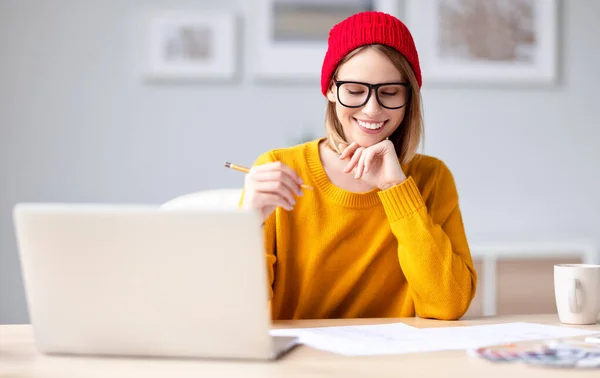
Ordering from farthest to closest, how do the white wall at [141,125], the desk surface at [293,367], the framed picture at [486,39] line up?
the framed picture at [486,39] < the white wall at [141,125] < the desk surface at [293,367]

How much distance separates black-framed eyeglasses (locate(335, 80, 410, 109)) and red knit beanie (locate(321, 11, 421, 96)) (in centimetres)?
7

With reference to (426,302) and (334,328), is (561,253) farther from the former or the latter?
(334,328)

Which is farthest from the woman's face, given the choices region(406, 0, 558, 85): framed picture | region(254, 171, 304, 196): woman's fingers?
region(406, 0, 558, 85): framed picture

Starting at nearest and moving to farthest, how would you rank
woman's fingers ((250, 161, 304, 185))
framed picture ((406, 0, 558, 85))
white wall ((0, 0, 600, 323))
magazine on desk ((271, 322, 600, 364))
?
magazine on desk ((271, 322, 600, 364)), woman's fingers ((250, 161, 304, 185)), white wall ((0, 0, 600, 323)), framed picture ((406, 0, 558, 85))

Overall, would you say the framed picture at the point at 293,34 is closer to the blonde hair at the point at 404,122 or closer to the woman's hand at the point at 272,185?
the blonde hair at the point at 404,122

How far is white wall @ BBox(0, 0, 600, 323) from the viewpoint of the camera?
9.61ft

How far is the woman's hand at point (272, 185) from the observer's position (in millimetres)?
1185

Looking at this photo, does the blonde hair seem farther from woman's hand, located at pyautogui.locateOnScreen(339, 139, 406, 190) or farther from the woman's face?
woman's hand, located at pyautogui.locateOnScreen(339, 139, 406, 190)

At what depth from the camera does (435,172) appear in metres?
1.58

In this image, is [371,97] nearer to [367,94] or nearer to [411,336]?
[367,94]

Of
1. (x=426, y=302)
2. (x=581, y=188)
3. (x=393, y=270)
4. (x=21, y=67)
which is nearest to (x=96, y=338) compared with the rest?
(x=426, y=302)

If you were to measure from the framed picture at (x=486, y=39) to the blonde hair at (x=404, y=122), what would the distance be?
1518 mm

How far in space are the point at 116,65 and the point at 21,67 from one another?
1.25ft

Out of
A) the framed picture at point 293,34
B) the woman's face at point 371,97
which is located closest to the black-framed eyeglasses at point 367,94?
the woman's face at point 371,97
